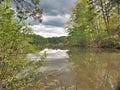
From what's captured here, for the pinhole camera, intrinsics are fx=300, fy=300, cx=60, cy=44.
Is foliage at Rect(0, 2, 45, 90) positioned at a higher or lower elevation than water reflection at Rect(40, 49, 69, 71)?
higher

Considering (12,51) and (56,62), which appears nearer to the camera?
(12,51)

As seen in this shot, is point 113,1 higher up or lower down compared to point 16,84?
higher up

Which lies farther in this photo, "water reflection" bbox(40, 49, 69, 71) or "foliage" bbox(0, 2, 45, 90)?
"water reflection" bbox(40, 49, 69, 71)

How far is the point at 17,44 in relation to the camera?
A: 9.10 m

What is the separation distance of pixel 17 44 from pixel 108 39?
49682mm

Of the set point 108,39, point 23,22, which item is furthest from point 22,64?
point 108,39

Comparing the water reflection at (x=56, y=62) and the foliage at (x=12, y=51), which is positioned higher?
the foliage at (x=12, y=51)

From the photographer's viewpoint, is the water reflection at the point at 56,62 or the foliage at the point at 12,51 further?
the water reflection at the point at 56,62

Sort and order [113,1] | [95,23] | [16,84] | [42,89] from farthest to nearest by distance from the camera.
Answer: [95,23]
[113,1]
[42,89]
[16,84]

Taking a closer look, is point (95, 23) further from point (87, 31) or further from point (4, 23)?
point (4, 23)

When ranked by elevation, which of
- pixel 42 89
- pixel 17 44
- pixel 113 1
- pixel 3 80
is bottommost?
pixel 42 89

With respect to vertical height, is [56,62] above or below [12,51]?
below

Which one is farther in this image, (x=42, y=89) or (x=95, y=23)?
(x=95, y=23)

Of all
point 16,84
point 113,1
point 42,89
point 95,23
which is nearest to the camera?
point 16,84
